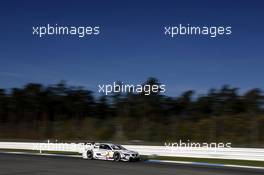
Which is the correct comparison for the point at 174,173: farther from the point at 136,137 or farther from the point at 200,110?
the point at 200,110

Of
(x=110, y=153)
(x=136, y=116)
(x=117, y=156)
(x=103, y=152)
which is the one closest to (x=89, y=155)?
(x=103, y=152)

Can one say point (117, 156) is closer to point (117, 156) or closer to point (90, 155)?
point (117, 156)

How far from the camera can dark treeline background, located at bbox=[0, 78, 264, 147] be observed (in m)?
39.5

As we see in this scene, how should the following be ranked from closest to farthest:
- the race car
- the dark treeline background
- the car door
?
the race car, the car door, the dark treeline background

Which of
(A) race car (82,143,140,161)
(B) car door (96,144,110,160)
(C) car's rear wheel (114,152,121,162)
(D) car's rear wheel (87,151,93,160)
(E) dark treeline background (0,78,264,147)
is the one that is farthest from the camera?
(E) dark treeline background (0,78,264,147)

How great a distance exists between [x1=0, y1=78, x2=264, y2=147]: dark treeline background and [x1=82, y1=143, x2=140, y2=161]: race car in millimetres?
11387

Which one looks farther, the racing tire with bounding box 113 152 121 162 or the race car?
the racing tire with bounding box 113 152 121 162

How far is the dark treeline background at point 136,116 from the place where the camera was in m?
39.5

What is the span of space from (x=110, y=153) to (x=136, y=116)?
28646mm

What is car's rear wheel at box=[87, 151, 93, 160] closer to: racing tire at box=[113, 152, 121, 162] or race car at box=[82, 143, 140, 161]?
race car at box=[82, 143, 140, 161]

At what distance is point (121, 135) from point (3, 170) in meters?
26.2

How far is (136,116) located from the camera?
55.5 meters

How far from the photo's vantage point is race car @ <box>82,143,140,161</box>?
86.5ft

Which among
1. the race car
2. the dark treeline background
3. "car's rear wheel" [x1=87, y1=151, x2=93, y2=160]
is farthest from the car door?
the dark treeline background
